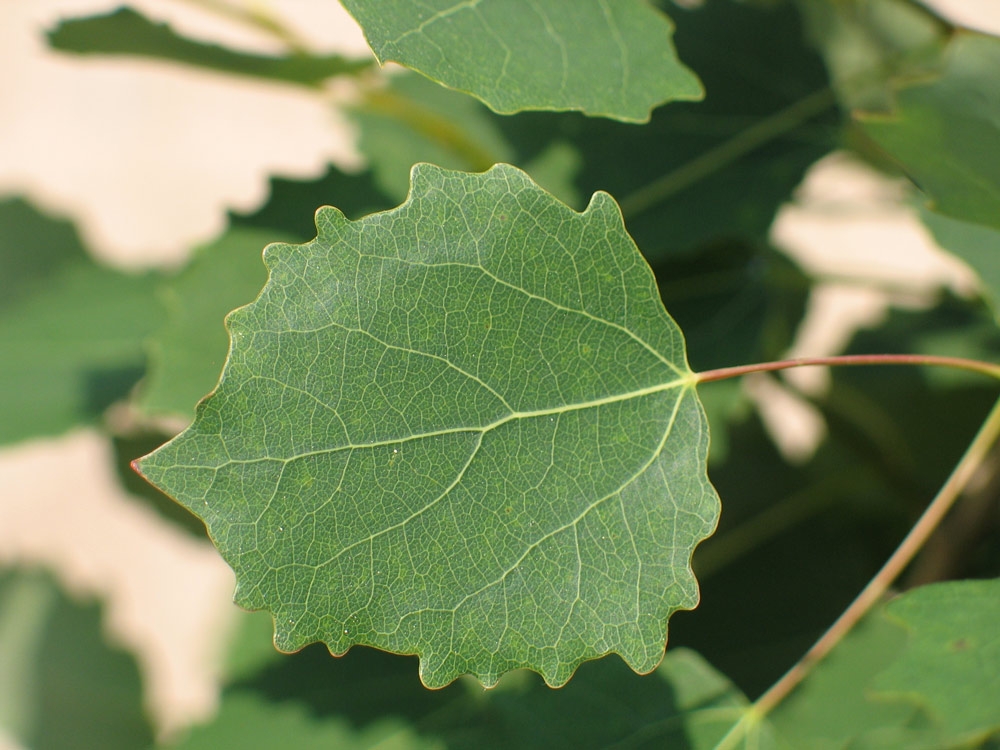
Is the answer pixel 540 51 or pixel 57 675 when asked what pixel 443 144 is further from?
pixel 57 675

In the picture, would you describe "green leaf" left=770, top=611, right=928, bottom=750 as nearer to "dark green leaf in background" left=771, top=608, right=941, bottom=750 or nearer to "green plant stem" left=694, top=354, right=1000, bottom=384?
"dark green leaf in background" left=771, top=608, right=941, bottom=750

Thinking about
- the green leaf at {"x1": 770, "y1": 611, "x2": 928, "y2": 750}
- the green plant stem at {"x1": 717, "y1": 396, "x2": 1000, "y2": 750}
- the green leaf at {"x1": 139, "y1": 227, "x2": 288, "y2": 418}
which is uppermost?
the green leaf at {"x1": 139, "y1": 227, "x2": 288, "y2": 418}

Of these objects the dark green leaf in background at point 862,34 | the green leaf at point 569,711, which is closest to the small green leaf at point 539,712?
the green leaf at point 569,711

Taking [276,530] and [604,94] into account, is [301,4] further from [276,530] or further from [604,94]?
[276,530]

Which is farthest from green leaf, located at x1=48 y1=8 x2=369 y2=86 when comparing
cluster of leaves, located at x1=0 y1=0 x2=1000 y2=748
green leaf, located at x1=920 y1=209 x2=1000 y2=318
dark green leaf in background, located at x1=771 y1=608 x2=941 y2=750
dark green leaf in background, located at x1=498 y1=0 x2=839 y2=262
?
dark green leaf in background, located at x1=771 y1=608 x2=941 y2=750

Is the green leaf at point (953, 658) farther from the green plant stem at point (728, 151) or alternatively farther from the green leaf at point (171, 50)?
the green leaf at point (171, 50)

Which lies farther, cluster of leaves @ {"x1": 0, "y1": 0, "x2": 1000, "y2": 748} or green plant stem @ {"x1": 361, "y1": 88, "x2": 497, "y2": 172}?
green plant stem @ {"x1": 361, "y1": 88, "x2": 497, "y2": 172}

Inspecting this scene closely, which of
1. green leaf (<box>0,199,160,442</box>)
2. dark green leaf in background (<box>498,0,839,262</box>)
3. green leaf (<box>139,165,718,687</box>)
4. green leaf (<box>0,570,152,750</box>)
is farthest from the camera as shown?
green leaf (<box>0,570,152,750</box>)
